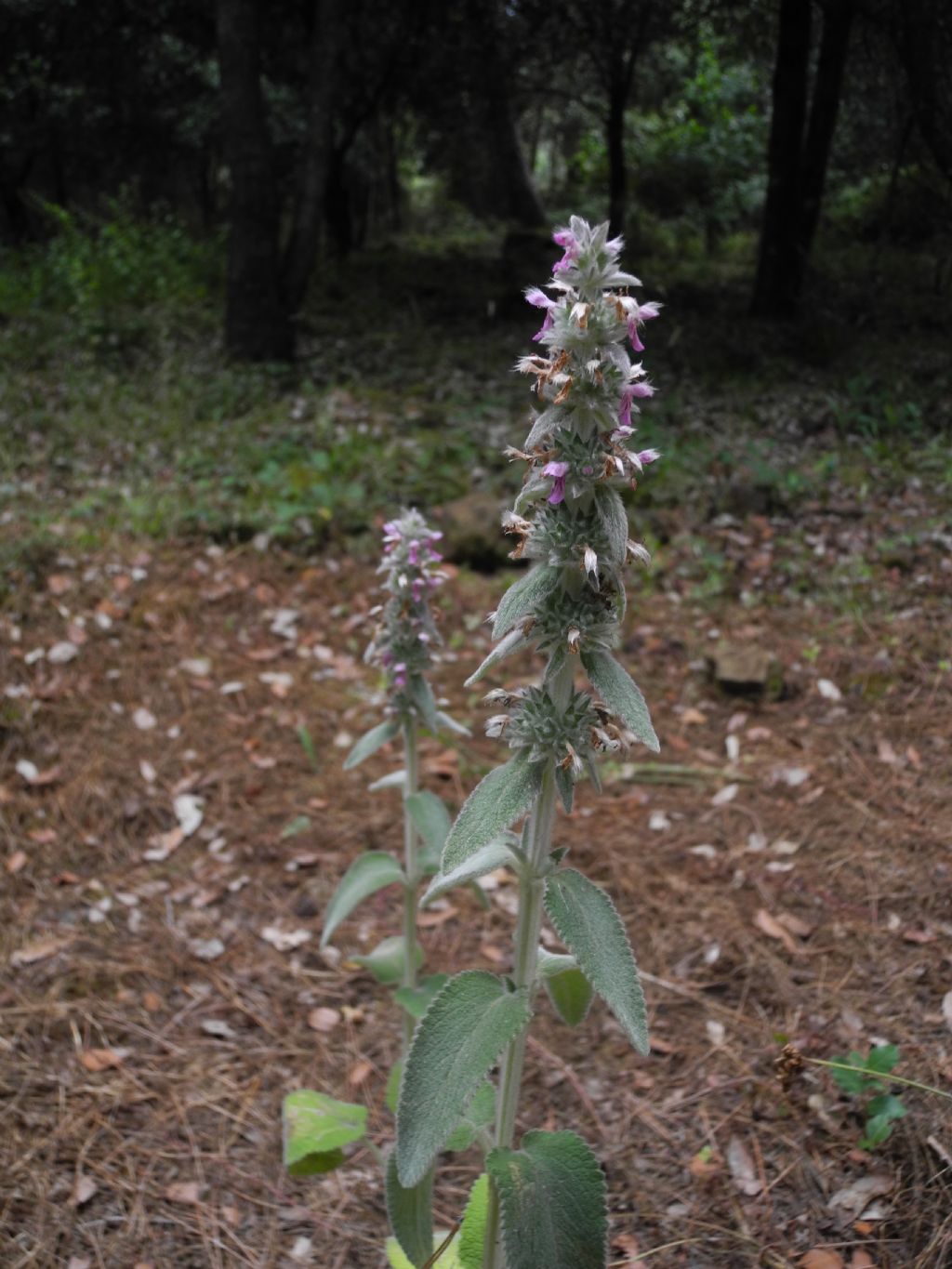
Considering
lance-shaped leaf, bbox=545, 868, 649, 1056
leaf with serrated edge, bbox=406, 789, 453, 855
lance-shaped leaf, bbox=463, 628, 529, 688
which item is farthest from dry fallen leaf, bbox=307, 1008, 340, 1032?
lance-shaped leaf, bbox=463, 628, 529, 688

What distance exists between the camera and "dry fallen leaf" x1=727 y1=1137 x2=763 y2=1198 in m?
1.92

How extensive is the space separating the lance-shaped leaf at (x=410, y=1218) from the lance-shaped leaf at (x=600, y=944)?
57 cm

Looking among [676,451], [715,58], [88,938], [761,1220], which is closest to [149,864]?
[88,938]

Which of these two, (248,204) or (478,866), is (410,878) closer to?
(478,866)

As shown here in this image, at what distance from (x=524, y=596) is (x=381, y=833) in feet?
7.11

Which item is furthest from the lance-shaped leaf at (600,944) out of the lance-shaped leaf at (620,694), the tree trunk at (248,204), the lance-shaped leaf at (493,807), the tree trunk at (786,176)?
the tree trunk at (786,176)

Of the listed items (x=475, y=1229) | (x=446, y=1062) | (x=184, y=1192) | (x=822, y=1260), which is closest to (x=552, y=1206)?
(x=446, y=1062)

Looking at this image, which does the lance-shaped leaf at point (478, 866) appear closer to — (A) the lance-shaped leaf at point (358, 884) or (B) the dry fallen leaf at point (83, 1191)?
(A) the lance-shaped leaf at point (358, 884)

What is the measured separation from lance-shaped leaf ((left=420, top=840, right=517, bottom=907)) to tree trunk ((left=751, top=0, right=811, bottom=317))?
7504mm

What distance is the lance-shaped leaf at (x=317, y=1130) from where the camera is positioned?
74.1 inches

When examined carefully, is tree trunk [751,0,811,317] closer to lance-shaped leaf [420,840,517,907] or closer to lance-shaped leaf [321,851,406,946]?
lance-shaped leaf [321,851,406,946]

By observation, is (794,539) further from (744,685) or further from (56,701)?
(56,701)

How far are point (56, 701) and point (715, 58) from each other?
925 cm

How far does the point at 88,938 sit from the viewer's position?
2.85 meters
